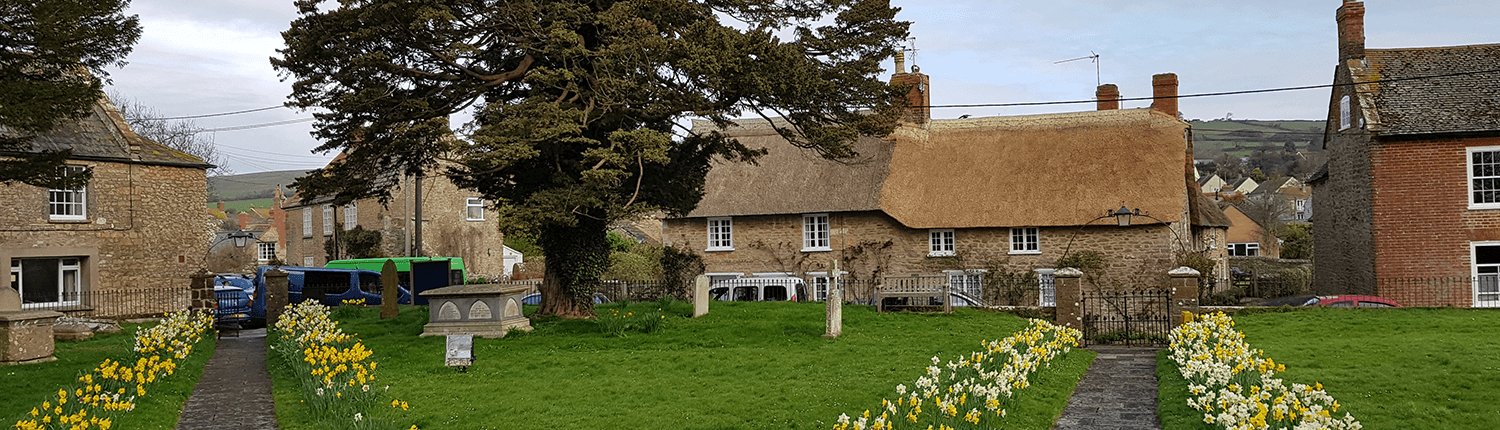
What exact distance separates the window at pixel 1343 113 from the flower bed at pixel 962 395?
20.6 metres

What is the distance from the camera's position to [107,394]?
443 inches

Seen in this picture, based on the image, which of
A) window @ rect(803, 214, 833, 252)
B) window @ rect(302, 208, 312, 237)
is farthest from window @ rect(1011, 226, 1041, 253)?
window @ rect(302, 208, 312, 237)

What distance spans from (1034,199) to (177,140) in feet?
151

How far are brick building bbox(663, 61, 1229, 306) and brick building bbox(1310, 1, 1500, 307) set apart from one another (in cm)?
592

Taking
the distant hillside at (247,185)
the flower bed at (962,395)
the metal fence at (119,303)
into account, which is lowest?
the flower bed at (962,395)

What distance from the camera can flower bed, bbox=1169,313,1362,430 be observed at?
818 centimetres

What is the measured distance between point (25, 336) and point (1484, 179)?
33.1m

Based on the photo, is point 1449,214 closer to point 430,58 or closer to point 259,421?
point 430,58

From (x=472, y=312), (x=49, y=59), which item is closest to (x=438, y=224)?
(x=472, y=312)

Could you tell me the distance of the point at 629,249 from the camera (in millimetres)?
49469

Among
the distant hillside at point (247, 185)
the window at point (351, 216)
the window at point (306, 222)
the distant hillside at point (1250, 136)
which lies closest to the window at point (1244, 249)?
the window at point (351, 216)

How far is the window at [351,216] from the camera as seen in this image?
162 ft

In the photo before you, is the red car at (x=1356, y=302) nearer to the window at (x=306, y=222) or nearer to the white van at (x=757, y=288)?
the white van at (x=757, y=288)

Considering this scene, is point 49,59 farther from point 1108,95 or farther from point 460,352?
point 1108,95
